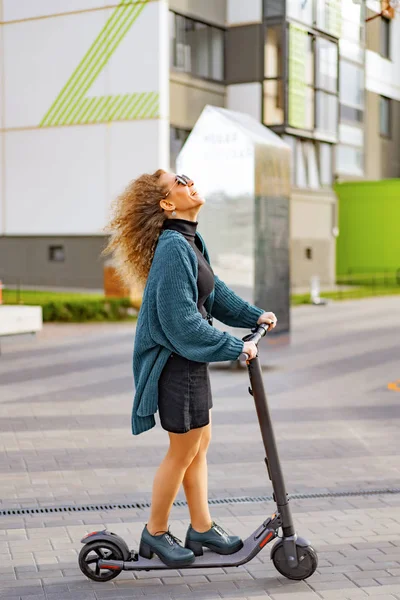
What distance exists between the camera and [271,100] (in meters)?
30.3

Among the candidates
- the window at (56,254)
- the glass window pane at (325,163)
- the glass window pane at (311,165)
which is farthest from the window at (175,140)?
the glass window pane at (325,163)

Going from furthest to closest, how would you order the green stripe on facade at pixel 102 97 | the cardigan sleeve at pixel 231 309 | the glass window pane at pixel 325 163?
the glass window pane at pixel 325 163, the green stripe on facade at pixel 102 97, the cardigan sleeve at pixel 231 309

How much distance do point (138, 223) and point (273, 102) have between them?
26.3 metres

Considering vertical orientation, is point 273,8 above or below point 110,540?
above

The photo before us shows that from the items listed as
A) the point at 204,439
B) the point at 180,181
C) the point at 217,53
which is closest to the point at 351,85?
the point at 217,53

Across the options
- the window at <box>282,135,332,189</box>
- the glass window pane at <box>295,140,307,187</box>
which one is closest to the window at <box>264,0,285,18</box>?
the window at <box>282,135,332,189</box>

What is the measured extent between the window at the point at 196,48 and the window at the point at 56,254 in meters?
5.91

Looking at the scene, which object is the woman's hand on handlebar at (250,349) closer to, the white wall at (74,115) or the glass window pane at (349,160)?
the white wall at (74,115)

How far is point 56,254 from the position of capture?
28.4 metres

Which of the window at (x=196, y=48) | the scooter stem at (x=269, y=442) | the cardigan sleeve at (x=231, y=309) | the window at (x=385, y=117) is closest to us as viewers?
the scooter stem at (x=269, y=442)

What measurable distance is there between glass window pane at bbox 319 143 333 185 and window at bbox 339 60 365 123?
273 centimetres

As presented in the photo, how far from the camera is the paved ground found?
15.5ft

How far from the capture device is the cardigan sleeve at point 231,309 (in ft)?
16.0

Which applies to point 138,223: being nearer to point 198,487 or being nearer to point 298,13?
point 198,487
